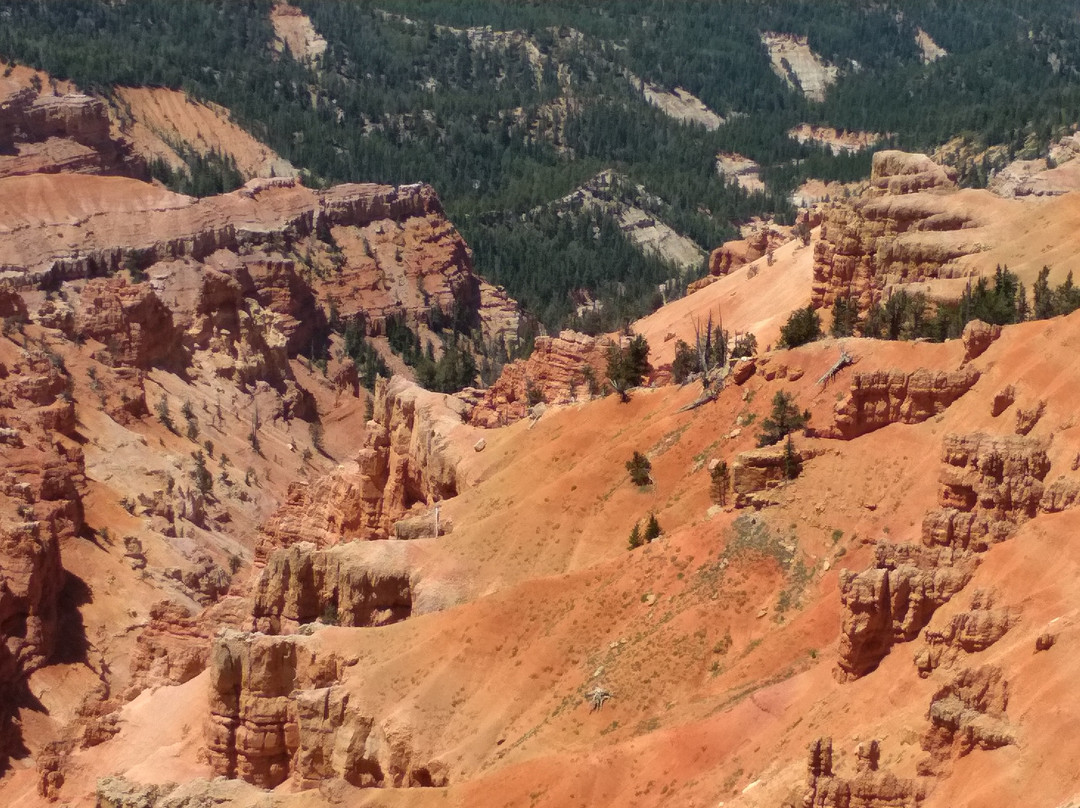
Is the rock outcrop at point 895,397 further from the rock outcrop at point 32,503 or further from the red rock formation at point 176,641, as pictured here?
the rock outcrop at point 32,503

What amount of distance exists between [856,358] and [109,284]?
7111 cm

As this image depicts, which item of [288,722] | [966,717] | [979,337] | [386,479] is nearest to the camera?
[966,717]

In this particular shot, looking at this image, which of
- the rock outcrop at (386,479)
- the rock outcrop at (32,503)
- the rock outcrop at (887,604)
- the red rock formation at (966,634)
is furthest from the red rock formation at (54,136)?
the red rock formation at (966,634)

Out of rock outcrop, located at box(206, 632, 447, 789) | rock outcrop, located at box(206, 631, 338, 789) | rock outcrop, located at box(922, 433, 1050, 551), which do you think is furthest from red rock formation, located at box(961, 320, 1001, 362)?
rock outcrop, located at box(206, 631, 338, 789)

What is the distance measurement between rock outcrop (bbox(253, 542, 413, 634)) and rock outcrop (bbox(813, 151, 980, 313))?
Answer: 2390cm

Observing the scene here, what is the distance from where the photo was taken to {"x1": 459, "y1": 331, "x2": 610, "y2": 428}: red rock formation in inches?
3659

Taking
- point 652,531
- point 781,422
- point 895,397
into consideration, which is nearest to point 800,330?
point 781,422

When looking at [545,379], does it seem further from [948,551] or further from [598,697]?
[948,551]

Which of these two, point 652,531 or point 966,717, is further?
point 652,531

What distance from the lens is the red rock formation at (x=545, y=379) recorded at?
305ft

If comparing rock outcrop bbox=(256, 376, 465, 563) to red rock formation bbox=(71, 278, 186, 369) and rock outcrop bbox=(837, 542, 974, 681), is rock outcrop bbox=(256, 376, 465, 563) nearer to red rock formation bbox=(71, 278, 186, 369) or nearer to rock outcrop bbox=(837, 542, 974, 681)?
red rock formation bbox=(71, 278, 186, 369)

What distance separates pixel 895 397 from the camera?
66.1 metres

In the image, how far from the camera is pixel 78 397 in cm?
12106

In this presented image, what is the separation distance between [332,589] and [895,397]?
20.3 meters
